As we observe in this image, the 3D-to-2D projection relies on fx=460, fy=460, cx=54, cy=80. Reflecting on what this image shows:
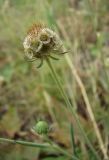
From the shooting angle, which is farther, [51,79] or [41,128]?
[51,79]

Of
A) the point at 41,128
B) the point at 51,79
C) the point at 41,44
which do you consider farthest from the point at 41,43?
the point at 51,79

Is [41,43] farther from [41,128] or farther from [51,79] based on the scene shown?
[51,79]

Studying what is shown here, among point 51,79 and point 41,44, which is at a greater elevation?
point 41,44

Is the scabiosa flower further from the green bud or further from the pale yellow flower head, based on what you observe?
the green bud

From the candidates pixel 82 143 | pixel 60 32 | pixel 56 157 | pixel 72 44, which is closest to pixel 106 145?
pixel 82 143

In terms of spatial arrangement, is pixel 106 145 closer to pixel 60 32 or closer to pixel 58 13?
pixel 60 32

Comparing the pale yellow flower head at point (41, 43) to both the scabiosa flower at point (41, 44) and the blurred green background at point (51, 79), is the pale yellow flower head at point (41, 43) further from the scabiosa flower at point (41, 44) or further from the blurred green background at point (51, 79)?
the blurred green background at point (51, 79)
